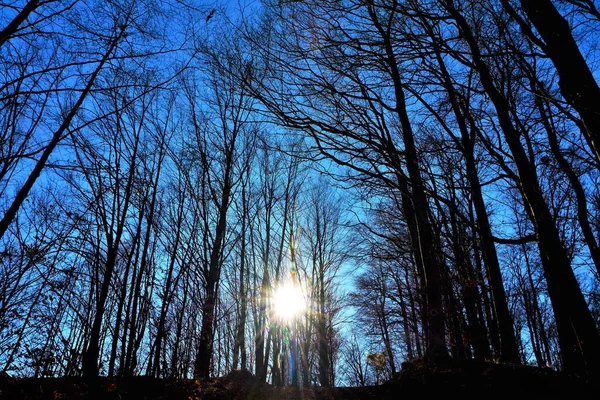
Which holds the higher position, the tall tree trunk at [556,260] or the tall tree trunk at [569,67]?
the tall tree trunk at [569,67]

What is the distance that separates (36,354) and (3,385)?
8.49 feet

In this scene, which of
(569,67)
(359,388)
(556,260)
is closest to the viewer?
(569,67)

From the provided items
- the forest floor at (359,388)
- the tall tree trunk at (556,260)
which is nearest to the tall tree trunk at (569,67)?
the tall tree trunk at (556,260)

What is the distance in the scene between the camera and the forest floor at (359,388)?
4.16 meters

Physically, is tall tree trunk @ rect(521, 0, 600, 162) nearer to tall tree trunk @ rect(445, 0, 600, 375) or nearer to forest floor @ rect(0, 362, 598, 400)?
tall tree trunk @ rect(445, 0, 600, 375)

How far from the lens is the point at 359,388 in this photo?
6414 mm

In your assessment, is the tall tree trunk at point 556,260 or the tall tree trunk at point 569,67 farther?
the tall tree trunk at point 556,260

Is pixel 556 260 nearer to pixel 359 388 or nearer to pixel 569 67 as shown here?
pixel 569 67

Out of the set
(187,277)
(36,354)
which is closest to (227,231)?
(187,277)

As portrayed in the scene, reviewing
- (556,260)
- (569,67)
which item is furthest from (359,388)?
(569,67)

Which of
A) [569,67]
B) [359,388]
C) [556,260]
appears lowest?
[359,388]

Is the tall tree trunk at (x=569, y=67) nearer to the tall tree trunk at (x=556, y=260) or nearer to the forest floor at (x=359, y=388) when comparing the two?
the tall tree trunk at (x=556, y=260)

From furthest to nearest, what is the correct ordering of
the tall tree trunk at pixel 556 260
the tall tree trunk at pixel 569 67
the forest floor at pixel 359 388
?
the forest floor at pixel 359 388 < the tall tree trunk at pixel 556 260 < the tall tree trunk at pixel 569 67

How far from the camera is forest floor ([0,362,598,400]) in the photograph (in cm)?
416
